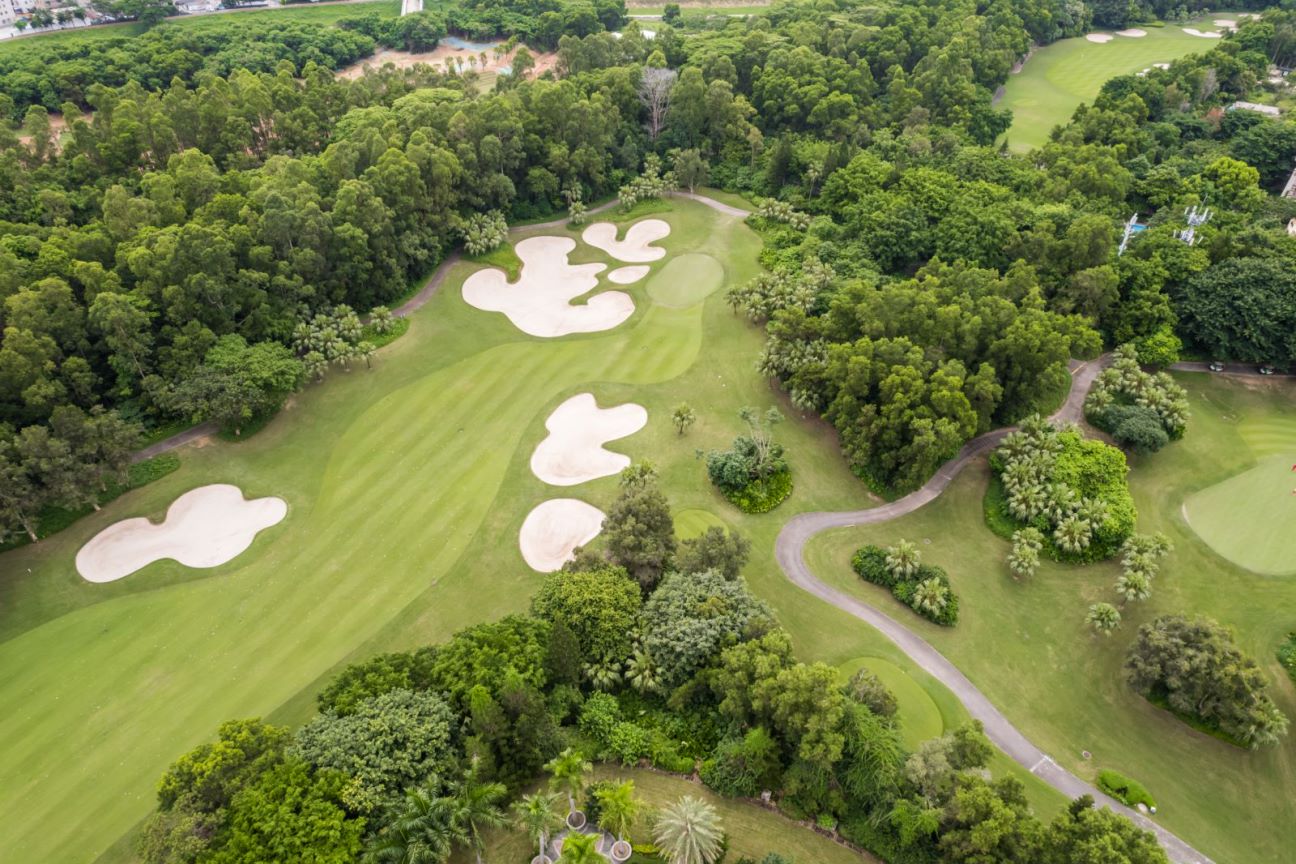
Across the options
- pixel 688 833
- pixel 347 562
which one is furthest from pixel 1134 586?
pixel 347 562

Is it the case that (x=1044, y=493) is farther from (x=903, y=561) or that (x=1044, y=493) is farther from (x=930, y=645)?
(x=930, y=645)

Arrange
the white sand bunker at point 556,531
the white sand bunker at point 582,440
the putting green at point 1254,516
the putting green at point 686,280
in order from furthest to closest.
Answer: the putting green at point 686,280
the white sand bunker at point 582,440
the putting green at point 1254,516
the white sand bunker at point 556,531

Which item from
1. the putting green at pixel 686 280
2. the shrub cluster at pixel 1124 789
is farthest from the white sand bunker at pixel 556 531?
the shrub cluster at pixel 1124 789

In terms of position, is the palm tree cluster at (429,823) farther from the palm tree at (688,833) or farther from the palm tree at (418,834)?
the palm tree at (688,833)

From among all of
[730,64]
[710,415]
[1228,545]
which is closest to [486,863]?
[710,415]

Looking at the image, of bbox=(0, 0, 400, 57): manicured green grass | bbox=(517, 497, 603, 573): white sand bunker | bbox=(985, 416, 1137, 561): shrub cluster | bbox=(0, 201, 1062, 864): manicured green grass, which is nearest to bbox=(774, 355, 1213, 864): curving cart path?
bbox=(0, 201, 1062, 864): manicured green grass

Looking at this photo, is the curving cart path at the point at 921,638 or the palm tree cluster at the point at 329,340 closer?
the curving cart path at the point at 921,638

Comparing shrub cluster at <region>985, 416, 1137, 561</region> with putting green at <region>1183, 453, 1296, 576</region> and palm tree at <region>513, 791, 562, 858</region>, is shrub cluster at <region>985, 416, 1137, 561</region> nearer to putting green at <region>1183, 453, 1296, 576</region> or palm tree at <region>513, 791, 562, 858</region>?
putting green at <region>1183, 453, 1296, 576</region>
